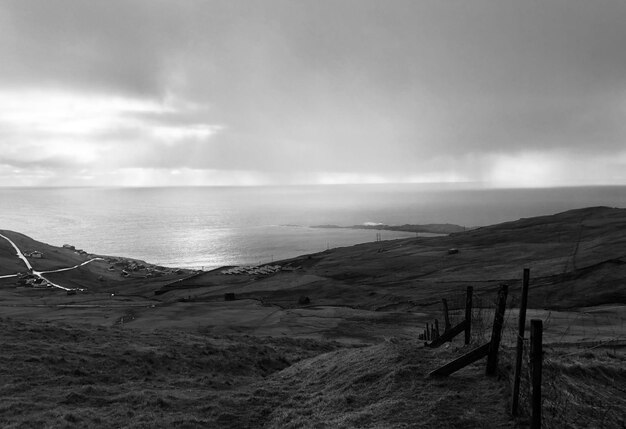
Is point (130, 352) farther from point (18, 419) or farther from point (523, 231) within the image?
point (523, 231)

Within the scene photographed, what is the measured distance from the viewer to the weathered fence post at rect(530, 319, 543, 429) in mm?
9766

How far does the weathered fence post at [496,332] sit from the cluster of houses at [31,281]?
106283 mm

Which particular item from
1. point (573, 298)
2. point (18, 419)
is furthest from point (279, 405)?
point (573, 298)

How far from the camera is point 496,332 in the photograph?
1330 centimetres

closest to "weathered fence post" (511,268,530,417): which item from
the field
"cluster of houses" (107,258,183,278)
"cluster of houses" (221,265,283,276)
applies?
the field

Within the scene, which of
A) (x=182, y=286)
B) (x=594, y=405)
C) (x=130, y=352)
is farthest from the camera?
(x=182, y=286)

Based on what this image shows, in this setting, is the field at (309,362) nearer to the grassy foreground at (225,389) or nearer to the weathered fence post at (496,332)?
the grassy foreground at (225,389)

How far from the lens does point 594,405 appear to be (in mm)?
11914

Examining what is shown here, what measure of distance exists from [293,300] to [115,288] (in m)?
48.6

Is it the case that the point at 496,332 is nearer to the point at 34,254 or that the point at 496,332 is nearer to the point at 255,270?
the point at 255,270

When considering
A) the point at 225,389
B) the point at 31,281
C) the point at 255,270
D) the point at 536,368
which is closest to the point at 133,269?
the point at 31,281

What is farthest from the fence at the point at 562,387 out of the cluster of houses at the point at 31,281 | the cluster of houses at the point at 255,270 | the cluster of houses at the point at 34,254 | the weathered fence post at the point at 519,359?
the cluster of houses at the point at 34,254

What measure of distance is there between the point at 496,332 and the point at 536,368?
3423 millimetres

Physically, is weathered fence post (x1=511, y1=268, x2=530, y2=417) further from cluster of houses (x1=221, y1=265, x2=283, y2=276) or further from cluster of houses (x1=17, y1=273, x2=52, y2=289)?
cluster of houses (x1=17, y1=273, x2=52, y2=289)
